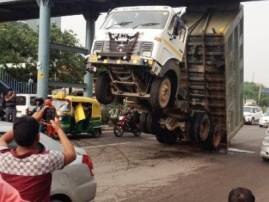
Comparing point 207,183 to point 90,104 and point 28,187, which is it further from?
point 90,104

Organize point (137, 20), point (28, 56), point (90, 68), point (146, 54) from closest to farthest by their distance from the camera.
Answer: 1. point (146, 54)
2. point (137, 20)
3. point (90, 68)
4. point (28, 56)

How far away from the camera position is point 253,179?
1127 cm

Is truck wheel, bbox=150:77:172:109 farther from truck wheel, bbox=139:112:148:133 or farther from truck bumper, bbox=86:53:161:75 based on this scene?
truck wheel, bbox=139:112:148:133

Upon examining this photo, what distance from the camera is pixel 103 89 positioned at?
14500 mm

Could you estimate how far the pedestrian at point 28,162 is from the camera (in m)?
3.61

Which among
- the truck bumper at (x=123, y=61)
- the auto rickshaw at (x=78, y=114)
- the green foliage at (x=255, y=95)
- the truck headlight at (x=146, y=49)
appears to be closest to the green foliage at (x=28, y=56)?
the auto rickshaw at (x=78, y=114)

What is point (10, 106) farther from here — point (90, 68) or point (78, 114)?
point (90, 68)

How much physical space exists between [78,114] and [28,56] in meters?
13.1

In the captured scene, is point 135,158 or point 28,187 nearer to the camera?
point 28,187

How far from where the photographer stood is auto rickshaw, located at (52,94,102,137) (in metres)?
18.0

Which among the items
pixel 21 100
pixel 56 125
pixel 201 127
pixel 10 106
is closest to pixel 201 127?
pixel 201 127

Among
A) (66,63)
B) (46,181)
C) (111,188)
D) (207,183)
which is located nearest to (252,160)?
(207,183)

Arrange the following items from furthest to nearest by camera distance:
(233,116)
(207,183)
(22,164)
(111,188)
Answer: (233,116) → (207,183) → (111,188) → (22,164)

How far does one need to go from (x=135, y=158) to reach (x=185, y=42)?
3538 mm
